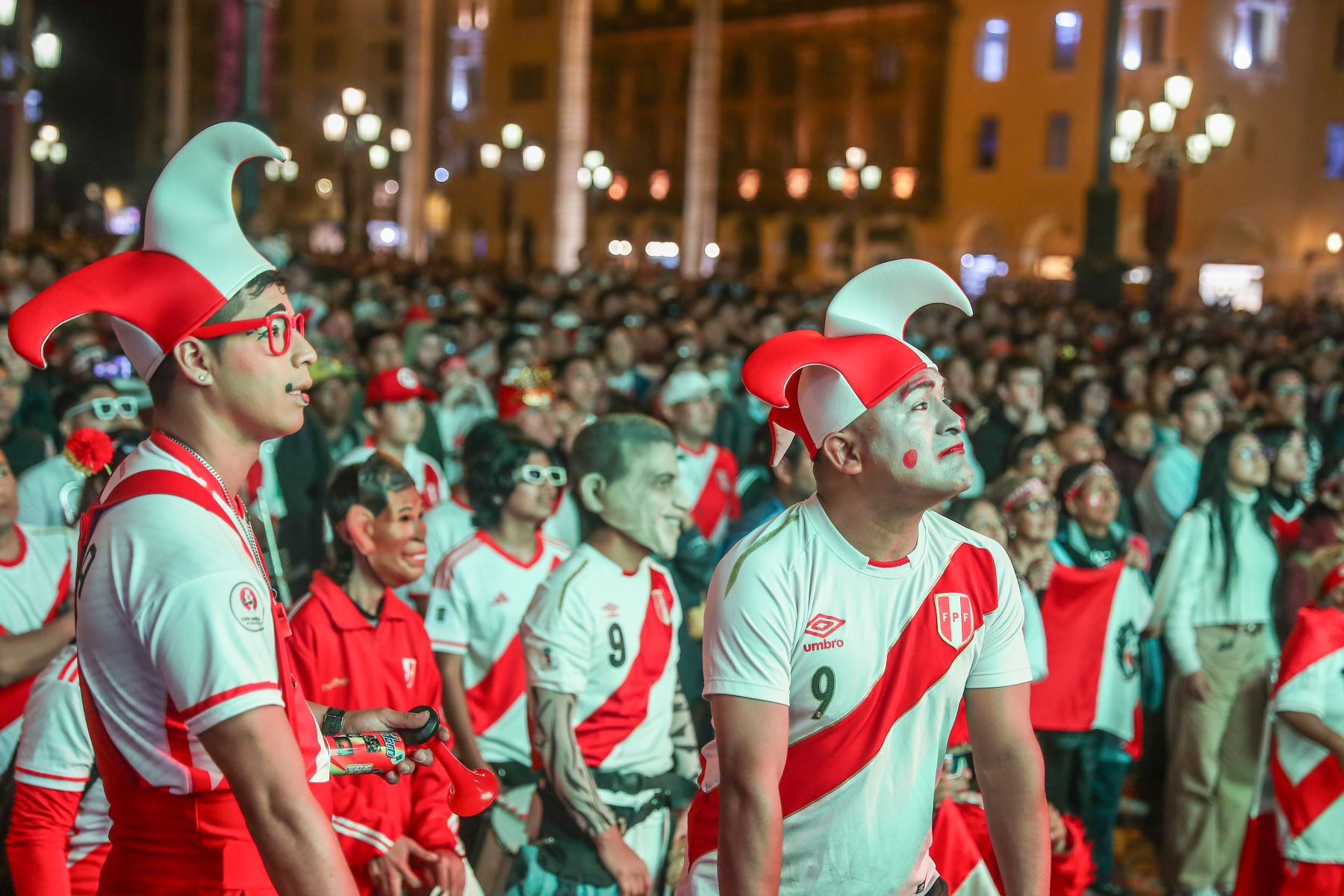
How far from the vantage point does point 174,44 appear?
39.9 m

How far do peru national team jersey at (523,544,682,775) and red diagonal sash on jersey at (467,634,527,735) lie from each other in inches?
25.8

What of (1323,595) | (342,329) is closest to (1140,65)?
(342,329)

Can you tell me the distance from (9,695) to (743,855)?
2631 mm

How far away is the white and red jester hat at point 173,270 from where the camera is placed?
2.38 meters

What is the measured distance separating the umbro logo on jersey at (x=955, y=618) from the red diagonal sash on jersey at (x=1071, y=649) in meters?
3.35

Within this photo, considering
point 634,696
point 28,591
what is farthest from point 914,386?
point 28,591

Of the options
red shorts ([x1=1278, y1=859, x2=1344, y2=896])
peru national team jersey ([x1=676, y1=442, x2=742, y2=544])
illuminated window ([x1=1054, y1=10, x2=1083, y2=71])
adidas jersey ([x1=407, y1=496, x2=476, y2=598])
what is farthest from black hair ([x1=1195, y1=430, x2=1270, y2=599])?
illuminated window ([x1=1054, y1=10, x2=1083, y2=71])

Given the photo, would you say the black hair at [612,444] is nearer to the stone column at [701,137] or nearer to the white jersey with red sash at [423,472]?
the white jersey with red sash at [423,472]

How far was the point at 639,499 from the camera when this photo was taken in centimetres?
436

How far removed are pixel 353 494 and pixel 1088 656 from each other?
3451mm

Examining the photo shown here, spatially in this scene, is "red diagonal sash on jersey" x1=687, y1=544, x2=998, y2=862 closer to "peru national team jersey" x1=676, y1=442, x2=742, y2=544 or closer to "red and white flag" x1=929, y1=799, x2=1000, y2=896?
"red and white flag" x1=929, y1=799, x2=1000, y2=896

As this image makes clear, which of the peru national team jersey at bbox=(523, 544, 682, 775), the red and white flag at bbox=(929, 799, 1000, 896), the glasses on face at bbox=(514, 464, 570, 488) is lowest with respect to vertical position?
the red and white flag at bbox=(929, 799, 1000, 896)

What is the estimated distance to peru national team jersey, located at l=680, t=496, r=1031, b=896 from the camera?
270cm

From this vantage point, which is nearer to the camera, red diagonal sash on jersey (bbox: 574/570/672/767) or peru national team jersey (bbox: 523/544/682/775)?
peru national team jersey (bbox: 523/544/682/775)
